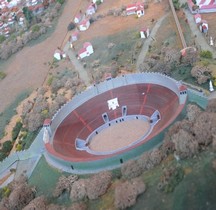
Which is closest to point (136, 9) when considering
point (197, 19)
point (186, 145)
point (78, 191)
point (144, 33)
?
point (144, 33)

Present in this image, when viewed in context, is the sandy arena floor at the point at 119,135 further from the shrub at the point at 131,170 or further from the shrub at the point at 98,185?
the shrub at the point at 98,185

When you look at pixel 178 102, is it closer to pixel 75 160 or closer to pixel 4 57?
pixel 75 160

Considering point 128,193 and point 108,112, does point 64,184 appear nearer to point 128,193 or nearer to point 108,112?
point 128,193

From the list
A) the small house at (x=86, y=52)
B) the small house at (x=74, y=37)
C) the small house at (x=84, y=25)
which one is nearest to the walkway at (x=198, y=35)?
the small house at (x=86, y=52)

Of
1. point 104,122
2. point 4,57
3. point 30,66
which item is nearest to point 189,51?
point 104,122

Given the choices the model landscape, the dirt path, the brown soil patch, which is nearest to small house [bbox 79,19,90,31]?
the model landscape

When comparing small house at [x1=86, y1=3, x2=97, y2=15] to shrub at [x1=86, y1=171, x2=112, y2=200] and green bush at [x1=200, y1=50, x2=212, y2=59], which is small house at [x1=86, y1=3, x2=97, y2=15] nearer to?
green bush at [x1=200, y1=50, x2=212, y2=59]

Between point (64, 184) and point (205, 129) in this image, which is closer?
point (205, 129)
